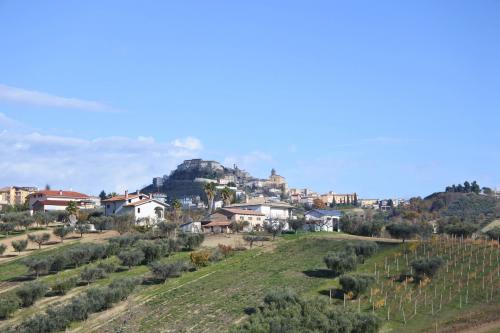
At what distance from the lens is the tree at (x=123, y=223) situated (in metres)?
99.4

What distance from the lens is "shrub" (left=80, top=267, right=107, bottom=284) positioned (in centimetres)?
6544

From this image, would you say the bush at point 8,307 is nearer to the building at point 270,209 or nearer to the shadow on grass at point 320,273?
the shadow on grass at point 320,273

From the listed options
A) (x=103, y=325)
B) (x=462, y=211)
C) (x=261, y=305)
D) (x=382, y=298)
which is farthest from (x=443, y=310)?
(x=462, y=211)

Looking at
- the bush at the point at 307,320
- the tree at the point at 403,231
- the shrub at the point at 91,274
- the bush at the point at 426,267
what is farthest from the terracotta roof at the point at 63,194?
the bush at the point at 307,320

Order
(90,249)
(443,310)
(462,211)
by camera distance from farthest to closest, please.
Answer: (462,211) → (90,249) → (443,310)

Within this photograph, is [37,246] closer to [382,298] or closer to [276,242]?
[276,242]

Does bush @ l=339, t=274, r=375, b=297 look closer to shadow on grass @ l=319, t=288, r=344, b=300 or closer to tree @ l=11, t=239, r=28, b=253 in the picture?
shadow on grass @ l=319, t=288, r=344, b=300

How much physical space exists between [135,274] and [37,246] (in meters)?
27.3

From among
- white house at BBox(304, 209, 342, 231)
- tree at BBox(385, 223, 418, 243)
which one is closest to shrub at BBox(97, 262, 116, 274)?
tree at BBox(385, 223, 418, 243)

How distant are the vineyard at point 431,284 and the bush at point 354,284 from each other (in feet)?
1.46

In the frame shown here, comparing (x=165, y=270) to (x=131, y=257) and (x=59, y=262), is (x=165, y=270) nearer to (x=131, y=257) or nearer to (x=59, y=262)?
(x=131, y=257)

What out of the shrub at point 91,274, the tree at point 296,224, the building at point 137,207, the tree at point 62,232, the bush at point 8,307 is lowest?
the bush at point 8,307

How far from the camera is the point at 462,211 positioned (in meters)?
177

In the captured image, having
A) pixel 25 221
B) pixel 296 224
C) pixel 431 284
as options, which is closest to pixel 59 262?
pixel 25 221
